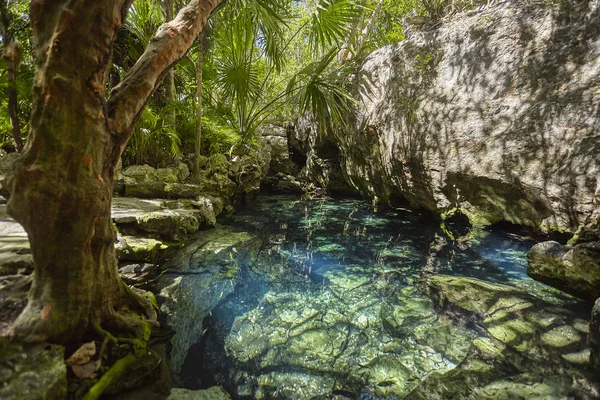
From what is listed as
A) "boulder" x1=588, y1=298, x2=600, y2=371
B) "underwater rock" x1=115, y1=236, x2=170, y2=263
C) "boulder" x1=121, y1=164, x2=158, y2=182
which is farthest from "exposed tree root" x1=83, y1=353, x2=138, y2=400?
"boulder" x1=121, y1=164, x2=158, y2=182

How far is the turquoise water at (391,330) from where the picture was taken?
1.89 m

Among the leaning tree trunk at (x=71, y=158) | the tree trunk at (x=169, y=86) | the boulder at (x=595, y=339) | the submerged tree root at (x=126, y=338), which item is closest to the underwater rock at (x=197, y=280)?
the submerged tree root at (x=126, y=338)

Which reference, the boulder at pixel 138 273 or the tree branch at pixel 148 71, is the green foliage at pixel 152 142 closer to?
the boulder at pixel 138 273

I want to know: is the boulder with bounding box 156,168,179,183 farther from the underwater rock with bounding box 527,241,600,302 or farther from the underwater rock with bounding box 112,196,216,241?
the underwater rock with bounding box 527,241,600,302

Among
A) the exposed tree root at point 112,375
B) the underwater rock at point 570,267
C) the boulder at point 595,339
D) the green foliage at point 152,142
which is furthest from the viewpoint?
the green foliage at point 152,142

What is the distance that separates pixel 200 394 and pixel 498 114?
581 cm

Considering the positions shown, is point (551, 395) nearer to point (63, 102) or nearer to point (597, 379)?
point (597, 379)

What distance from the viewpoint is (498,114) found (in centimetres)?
479

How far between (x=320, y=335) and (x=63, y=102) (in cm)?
237

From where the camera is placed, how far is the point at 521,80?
458 cm

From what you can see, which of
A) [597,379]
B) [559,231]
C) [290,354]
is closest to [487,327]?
[597,379]

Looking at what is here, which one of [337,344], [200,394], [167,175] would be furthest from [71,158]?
[167,175]

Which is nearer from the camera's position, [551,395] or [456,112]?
[551,395]

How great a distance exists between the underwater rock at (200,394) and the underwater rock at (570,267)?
12.2ft
